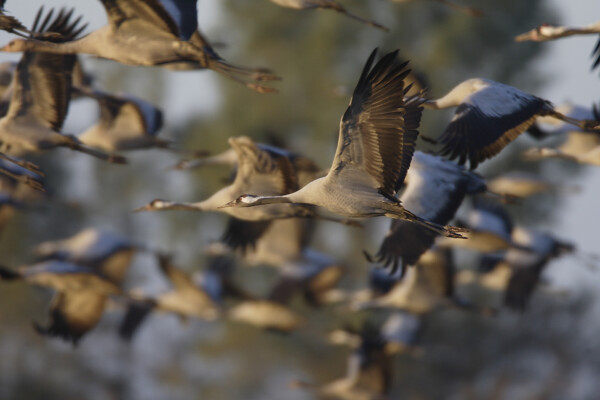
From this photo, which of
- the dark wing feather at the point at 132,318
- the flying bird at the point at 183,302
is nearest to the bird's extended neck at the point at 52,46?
the flying bird at the point at 183,302

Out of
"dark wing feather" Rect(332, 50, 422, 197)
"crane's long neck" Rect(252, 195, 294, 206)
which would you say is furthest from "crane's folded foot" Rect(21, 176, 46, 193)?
"dark wing feather" Rect(332, 50, 422, 197)

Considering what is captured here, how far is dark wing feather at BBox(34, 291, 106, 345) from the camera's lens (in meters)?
10.3

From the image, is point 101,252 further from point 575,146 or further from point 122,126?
point 575,146

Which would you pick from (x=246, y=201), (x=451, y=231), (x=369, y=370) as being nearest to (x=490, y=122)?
(x=451, y=231)

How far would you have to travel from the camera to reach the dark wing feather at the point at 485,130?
697 centimetres

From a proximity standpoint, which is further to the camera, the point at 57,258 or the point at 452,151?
the point at 57,258

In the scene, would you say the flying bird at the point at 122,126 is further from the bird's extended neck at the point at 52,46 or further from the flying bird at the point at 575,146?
the flying bird at the point at 575,146

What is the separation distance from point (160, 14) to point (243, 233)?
2560 millimetres

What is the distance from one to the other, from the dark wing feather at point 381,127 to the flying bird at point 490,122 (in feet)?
3.18

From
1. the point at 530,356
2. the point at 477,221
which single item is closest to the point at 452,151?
the point at 477,221

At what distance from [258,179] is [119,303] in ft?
18.6

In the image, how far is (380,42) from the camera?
2136 cm

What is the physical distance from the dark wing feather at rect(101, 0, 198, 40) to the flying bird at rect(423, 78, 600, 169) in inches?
78.4

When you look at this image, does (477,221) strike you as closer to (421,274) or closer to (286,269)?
(421,274)
